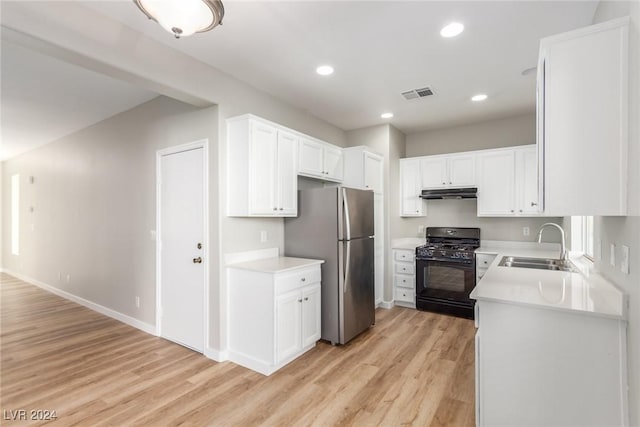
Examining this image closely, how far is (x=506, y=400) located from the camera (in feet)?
5.53

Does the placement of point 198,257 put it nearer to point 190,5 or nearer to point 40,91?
point 190,5

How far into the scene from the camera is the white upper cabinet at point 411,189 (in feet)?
15.8

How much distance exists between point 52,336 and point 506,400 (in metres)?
4.50

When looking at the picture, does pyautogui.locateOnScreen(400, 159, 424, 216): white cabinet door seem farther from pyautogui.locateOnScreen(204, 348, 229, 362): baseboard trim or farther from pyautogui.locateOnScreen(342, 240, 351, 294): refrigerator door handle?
pyautogui.locateOnScreen(204, 348, 229, 362): baseboard trim

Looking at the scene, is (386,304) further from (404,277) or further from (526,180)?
(526,180)

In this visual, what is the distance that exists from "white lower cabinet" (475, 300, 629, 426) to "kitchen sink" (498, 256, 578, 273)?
1163mm

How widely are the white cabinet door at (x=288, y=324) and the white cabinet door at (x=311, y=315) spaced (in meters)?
0.07

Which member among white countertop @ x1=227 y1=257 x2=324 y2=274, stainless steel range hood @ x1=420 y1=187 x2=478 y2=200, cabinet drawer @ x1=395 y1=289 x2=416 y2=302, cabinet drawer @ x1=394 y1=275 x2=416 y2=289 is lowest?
cabinet drawer @ x1=395 y1=289 x2=416 y2=302

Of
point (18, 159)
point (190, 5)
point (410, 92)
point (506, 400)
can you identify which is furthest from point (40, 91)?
point (506, 400)

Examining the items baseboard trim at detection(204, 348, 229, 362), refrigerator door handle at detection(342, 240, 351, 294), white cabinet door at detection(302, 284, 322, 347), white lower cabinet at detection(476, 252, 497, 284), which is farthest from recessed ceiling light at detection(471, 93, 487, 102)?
baseboard trim at detection(204, 348, 229, 362)

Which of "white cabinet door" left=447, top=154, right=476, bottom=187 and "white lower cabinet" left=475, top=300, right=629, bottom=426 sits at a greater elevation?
"white cabinet door" left=447, top=154, right=476, bottom=187

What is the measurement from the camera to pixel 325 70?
298 cm

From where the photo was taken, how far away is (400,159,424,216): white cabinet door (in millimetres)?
4812

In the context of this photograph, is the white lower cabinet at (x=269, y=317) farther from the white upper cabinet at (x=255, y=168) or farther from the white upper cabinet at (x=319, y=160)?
the white upper cabinet at (x=319, y=160)
